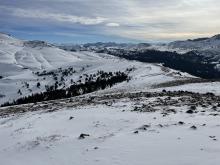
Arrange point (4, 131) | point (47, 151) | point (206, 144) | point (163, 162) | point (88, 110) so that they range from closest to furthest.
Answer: point (163, 162)
point (206, 144)
point (47, 151)
point (4, 131)
point (88, 110)

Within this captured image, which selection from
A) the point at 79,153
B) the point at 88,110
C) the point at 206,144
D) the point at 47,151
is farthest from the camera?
the point at 88,110

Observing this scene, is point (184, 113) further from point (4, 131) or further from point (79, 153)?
point (4, 131)

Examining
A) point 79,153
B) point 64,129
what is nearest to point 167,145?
point 79,153

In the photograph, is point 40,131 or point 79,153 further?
point 40,131

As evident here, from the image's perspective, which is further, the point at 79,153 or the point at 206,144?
the point at 79,153

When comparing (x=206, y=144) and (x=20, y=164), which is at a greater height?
(x=206, y=144)

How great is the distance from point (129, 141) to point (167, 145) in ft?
7.58

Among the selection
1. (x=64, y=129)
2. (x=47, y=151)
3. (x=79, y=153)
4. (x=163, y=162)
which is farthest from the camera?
(x=64, y=129)

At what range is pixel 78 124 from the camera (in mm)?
27375

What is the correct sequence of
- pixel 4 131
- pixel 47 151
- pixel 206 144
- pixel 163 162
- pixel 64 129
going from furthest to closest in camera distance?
pixel 4 131
pixel 64 129
pixel 47 151
pixel 206 144
pixel 163 162

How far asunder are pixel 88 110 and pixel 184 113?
28.8 ft

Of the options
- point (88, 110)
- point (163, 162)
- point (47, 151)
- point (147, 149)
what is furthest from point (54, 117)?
point (163, 162)

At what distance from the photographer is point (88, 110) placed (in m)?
32.7

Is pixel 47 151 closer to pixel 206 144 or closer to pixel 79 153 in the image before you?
pixel 79 153
